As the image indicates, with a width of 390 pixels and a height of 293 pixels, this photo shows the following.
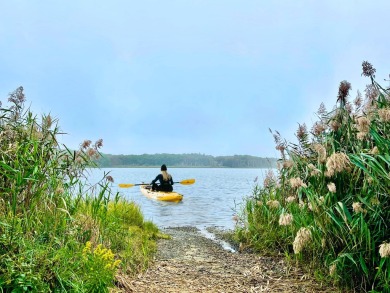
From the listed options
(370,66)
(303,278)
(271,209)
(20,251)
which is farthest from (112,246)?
(370,66)

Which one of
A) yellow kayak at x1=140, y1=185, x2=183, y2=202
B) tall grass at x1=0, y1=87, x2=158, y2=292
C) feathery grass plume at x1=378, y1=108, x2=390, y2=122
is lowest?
yellow kayak at x1=140, y1=185, x2=183, y2=202

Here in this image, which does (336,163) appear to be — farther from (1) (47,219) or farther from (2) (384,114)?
(1) (47,219)

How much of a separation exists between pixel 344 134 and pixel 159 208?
1515 centimetres

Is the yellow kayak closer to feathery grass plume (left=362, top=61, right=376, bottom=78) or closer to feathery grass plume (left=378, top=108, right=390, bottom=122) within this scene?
feathery grass plume (left=362, top=61, right=376, bottom=78)

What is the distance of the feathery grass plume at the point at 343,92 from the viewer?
499cm

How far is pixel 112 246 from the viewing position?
17.6ft

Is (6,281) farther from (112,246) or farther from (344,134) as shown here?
(344,134)

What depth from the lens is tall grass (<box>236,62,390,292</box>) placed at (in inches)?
162

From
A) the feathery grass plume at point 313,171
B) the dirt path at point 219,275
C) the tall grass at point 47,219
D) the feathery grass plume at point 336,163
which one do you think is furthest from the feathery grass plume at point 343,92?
the tall grass at point 47,219

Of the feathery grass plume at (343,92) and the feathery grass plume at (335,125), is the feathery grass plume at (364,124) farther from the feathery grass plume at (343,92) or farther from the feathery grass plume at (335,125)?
the feathery grass plume at (343,92)

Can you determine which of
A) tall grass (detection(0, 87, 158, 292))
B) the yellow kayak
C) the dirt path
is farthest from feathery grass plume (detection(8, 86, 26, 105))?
the yellow kayak

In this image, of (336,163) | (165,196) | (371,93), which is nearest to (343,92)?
(371,93)

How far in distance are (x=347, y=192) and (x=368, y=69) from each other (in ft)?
4.82

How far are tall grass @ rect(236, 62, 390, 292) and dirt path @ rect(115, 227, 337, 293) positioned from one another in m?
0.36
